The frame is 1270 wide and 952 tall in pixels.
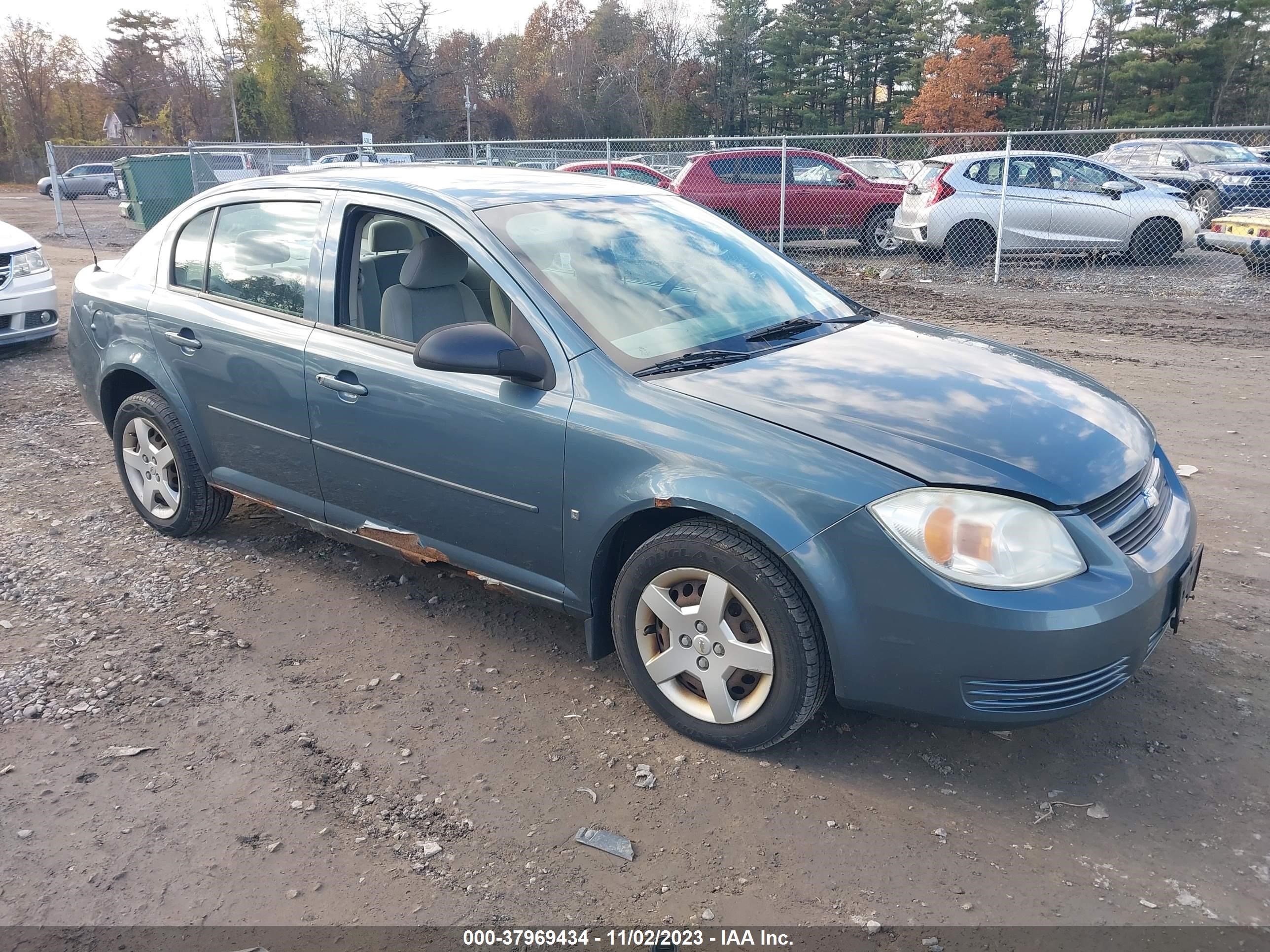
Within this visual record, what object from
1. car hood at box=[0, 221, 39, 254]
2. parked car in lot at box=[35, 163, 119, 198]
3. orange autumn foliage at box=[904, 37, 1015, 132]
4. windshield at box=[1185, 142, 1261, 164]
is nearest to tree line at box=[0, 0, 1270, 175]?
orange autumn foliage at box=[904, 37, 1015, 132]

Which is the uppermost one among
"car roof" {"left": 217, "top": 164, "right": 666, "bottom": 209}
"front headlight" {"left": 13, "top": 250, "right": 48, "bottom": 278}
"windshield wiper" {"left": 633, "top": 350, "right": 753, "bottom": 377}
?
"car roof" {"left": 217, "top": 164, "right": 666, "bottom": 209}

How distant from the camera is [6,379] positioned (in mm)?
8375

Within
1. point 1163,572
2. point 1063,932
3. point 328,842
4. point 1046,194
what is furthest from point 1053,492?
point 1046,194

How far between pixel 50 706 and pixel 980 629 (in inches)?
124

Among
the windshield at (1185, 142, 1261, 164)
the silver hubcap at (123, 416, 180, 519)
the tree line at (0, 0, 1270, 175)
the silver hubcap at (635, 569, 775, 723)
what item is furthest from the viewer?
the tree line at (0, 0, 1270, 175)

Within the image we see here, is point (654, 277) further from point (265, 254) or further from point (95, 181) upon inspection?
point (95, 181)

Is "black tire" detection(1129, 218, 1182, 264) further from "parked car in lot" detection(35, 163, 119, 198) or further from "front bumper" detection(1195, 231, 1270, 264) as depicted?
"parked car in lot" detection(35, 163, 119, 198)

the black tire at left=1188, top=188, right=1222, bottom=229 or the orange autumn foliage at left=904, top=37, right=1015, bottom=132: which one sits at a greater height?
the orange autumn foliage at left=904, top=37, right=1015, bottom=132

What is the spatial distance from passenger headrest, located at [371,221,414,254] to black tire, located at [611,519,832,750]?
1.72 metres

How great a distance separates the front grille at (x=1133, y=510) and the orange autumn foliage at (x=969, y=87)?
5146 centimetres

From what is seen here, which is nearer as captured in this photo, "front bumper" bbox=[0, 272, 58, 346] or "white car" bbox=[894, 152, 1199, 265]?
"front bumper" bbox=[0, 272, 58, 346]

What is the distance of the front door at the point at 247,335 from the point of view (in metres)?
4.03

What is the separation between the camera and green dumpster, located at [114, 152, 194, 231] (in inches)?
733

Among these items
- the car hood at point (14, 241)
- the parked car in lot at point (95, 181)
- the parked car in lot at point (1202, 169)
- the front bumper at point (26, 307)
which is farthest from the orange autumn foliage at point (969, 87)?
the front bumper at point (26, 307)
